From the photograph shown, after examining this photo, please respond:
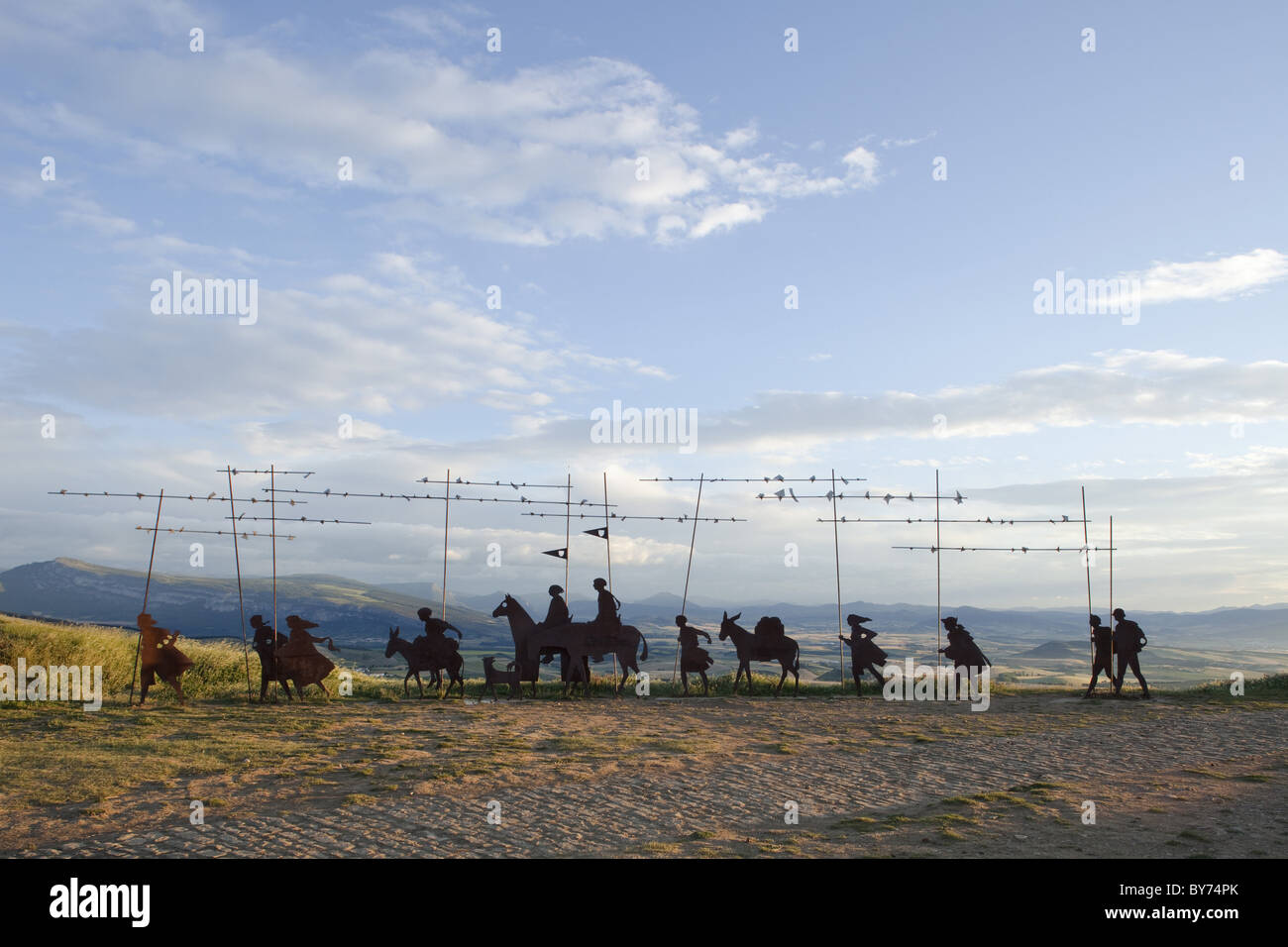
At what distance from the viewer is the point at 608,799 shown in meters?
10.0

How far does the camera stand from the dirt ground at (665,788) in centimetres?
821

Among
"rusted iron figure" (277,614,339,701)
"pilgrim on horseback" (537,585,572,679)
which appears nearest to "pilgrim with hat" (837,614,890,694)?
"pilgrim on horseback" (537,585,572,679)

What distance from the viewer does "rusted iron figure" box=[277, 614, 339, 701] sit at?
1967cm

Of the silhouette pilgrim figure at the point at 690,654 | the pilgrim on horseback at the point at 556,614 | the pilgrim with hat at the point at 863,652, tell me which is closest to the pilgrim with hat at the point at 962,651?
the pilgrim with hat at the point at 863,652

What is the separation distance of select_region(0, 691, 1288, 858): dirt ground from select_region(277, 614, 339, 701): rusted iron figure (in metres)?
1.87

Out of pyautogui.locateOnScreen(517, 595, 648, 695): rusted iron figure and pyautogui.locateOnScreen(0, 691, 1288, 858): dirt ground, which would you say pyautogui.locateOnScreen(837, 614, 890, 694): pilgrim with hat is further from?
pyautogui.locateOnScreen(517, 595, 648, 695): rusted iron figure

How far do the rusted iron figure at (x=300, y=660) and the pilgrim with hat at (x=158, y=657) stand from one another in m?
2.01

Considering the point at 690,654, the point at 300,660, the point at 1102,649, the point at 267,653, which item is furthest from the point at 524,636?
the point at 1102,649

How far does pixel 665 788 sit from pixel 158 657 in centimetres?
1332

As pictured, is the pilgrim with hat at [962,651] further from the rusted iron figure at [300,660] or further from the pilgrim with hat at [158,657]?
the pilgrim with hat at [158,657]

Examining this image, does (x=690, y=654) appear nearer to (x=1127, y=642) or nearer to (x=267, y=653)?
(x=267, y=653)

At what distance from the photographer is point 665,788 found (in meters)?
10.7
